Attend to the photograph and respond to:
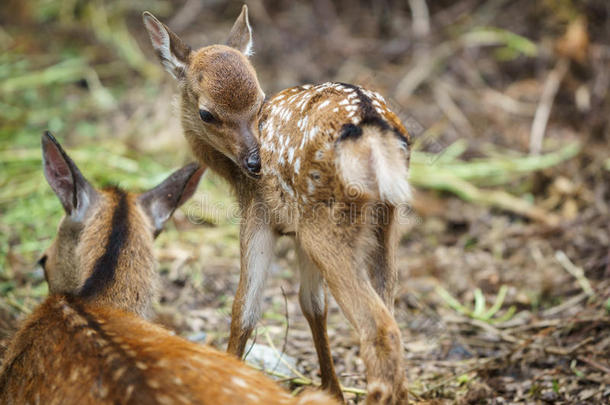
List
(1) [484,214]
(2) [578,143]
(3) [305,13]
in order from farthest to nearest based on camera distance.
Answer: (3) [305,13], (2) [578,143], (1) [484,214]

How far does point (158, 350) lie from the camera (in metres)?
2.76

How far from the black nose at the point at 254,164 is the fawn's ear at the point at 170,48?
3.40ft

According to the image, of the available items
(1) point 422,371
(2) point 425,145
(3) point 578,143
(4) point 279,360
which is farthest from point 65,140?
(3) point 578,143

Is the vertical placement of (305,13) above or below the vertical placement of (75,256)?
above

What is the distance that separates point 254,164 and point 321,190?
802 mm

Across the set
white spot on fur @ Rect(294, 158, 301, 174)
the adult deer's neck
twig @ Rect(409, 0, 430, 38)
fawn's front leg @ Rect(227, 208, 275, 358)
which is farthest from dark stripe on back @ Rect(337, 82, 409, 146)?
twig @ Rect(409, 0, 430, 38)

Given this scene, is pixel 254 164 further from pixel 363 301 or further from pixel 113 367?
pixel 113 367

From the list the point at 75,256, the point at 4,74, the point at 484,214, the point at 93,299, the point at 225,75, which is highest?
the point at 4,74

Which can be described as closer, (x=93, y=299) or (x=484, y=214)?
(x=93, y=299)

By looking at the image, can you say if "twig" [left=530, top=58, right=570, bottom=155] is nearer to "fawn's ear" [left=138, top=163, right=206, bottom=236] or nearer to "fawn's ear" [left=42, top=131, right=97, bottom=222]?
"fawn's ear" [left=138, top=163, right=206, bottom=236]

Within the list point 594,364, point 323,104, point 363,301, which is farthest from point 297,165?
point 594,364

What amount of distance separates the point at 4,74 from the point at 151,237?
562 cm

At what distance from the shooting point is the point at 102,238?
367 cm

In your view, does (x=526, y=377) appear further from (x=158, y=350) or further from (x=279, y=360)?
(x=158, y=350)
